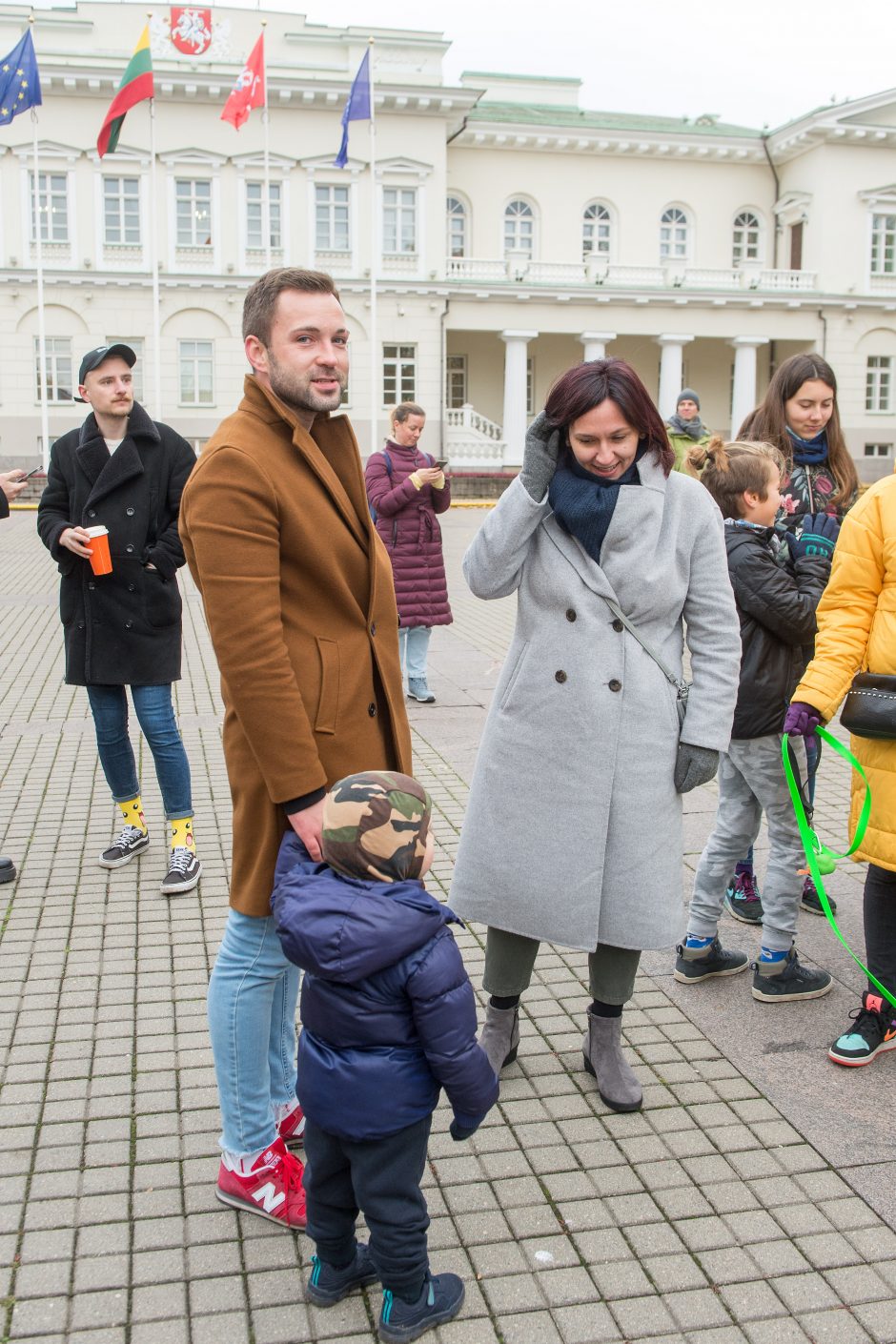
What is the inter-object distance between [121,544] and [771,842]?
2.79 meters

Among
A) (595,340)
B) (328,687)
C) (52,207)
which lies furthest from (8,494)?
(595,340)

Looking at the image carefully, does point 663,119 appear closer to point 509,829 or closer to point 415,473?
point 415,473

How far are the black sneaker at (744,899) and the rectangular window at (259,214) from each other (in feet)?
116

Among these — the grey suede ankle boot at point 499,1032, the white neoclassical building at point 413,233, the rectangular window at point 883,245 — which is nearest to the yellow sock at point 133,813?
the grey suede ankle boot at point 499,1032

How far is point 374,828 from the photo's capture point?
2379mm

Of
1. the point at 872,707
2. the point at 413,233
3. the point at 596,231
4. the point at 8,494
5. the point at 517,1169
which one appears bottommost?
the point at 517,1169

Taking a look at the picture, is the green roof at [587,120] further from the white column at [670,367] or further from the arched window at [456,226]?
the white column at [670,367]

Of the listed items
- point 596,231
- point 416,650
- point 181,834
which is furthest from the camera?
point 596,231

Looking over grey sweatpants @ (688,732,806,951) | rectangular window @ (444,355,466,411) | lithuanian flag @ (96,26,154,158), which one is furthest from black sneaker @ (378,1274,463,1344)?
rectangular window @ (444,355,466,411)

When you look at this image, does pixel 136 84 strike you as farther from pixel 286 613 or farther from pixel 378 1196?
pixel 378 1196

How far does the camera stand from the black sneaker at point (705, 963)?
435 centimetres

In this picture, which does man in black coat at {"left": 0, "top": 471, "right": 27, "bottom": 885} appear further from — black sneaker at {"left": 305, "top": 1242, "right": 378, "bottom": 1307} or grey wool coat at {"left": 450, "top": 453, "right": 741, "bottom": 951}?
black sneaker at {"left": 305, "top": 1242, "right": 378, "bottom": 1307}

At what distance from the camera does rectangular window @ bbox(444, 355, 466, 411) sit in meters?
41.8

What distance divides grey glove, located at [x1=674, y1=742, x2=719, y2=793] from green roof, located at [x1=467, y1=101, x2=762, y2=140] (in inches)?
1601
